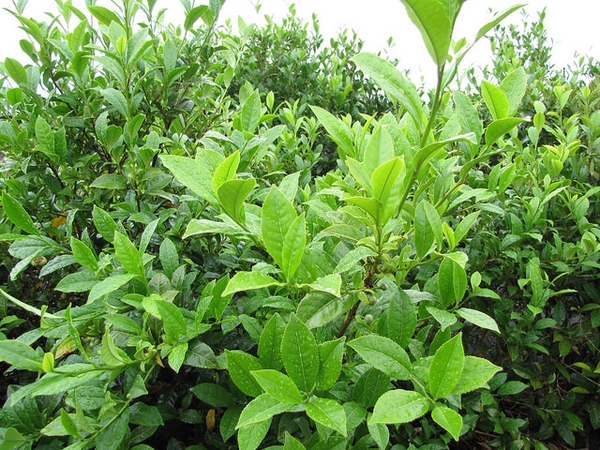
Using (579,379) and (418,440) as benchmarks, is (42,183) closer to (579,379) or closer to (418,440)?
(418,440)

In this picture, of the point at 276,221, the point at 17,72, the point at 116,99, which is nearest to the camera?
the point at 276,221

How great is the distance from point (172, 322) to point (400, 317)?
20.7 inches

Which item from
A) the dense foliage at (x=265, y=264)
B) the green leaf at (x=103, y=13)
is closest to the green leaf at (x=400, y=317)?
the dense foliage at (x=265, y=264)

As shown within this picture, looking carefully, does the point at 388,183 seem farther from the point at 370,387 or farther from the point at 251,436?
the point at 251,436

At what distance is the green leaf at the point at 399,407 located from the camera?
28.9 inches

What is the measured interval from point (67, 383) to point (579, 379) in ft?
7.15

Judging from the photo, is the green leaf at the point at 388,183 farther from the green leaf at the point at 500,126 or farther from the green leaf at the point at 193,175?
the green leaf at the point at 193,175

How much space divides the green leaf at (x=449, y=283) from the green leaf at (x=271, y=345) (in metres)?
0.41

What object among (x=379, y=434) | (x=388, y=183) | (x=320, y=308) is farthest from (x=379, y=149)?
(x=379, y=434)

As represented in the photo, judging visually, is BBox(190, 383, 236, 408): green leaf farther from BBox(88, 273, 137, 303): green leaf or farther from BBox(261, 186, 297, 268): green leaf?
BBox(261, 186, 297, 268): green leaf

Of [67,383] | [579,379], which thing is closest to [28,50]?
[67,383]

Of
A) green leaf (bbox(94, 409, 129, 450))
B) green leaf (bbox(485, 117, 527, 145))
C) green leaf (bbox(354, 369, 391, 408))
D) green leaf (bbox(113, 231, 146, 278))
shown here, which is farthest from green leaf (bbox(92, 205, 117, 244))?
green leaf (bbox(485, 117, 527, 145))

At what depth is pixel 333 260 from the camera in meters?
1.09

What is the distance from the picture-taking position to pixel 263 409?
0.81 meters
